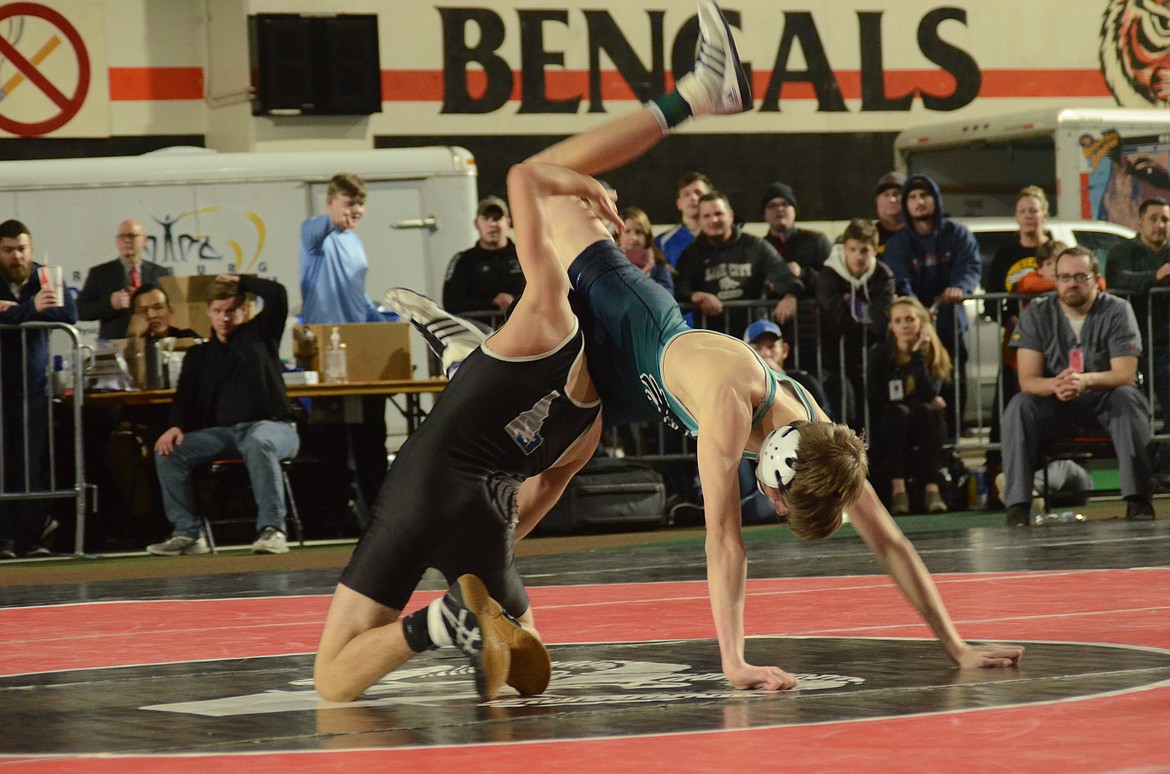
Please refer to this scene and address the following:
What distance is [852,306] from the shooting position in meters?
10.6

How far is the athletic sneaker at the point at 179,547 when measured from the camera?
9.81 metres

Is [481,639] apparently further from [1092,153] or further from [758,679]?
[1092,153]

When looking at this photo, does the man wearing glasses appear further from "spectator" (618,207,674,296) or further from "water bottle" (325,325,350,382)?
"water bottle" (325,325,350,382)

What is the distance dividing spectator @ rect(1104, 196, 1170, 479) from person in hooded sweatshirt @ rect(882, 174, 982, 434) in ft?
3.06

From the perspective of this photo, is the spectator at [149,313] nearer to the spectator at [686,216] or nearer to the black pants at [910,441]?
the spectator at [686,216]

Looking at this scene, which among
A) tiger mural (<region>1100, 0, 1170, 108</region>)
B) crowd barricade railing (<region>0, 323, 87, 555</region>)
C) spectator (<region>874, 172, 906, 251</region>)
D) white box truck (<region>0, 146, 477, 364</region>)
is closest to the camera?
crowd barricade railing (<region>0, 323, 87, 555</region>)

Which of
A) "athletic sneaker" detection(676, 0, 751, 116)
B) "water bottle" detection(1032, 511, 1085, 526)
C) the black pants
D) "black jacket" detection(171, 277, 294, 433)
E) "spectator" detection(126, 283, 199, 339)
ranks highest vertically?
"athletic sneaker" detection(676, 0, 751, 116)

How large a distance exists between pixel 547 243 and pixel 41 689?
1824 millimetres

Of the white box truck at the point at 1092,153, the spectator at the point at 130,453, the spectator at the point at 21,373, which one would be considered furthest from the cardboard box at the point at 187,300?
the white box truck at the point at 1092,153

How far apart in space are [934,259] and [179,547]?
186 inches

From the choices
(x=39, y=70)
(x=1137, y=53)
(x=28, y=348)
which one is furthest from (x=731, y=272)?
(x=1137, y=53)

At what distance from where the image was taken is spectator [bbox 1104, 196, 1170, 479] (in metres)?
10.9

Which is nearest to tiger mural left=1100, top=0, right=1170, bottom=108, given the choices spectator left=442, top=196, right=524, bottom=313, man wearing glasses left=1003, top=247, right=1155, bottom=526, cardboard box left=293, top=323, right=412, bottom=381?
man wearing glasses left=1003, top=247, right=1155, bottom=526

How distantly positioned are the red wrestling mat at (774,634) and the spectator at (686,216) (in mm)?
4165
